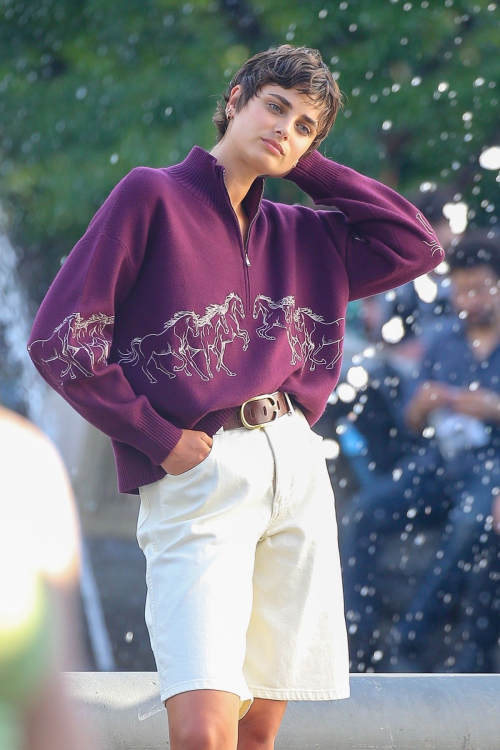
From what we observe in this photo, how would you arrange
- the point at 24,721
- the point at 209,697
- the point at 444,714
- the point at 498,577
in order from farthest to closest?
the point at 498,577 < the point at 444,714 < the point at 209,697 < the point at 24,721

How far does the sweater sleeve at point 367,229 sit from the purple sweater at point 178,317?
0.10 meters

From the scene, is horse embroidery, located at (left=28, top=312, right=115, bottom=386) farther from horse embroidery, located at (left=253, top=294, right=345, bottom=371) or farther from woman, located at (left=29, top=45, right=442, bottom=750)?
horse embroidery, located at (left=253, top=294, right=345, bottom=371)

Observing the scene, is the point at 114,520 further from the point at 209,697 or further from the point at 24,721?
the point at 24,721

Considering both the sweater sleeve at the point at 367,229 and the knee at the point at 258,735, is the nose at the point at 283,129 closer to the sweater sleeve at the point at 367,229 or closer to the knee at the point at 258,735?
the sweater sleeve at the point at 367,229

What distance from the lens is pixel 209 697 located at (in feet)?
5.17

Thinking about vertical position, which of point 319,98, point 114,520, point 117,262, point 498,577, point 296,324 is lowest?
point 114,520

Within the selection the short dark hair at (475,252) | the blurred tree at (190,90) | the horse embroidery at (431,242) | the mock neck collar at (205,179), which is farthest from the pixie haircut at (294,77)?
the blurred tree at (190,90)

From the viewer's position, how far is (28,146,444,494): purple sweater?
1689 millimetres

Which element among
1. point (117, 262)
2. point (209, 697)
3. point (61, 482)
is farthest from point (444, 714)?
point (61, 482)

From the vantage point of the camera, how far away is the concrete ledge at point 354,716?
7.29 feet

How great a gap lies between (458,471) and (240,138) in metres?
2.17

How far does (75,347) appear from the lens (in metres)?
1.66

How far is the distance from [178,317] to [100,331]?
0.45ft

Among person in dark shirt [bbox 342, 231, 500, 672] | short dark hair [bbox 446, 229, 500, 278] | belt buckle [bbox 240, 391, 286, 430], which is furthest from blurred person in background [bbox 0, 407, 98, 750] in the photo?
short dark hair [bbox 446, 229, 500, 278]
